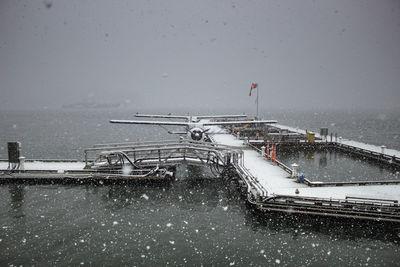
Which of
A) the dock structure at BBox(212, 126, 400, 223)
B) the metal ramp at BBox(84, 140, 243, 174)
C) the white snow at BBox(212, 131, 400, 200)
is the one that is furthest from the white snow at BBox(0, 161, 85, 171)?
the dock structure at BBox(212, 126, 400, 223)

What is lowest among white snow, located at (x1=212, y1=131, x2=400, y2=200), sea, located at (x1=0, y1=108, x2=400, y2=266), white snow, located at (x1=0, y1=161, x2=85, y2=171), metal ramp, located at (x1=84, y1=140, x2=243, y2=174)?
sea, located at (x1=0, y1=108, x2=400, y2=266)

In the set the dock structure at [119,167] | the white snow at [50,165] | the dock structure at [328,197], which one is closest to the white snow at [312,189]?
the dock structure at [328,197]

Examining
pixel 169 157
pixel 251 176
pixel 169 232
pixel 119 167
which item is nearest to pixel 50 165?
pixel 119 167

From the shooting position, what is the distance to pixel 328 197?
16344 mm

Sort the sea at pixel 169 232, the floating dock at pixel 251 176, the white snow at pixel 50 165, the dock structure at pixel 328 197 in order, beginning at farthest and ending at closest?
the white snow at pixel 50 165 < the floating dock at pixel 251 176 < the dock structure at pixel 328 197 < the sea at pixel 169 232

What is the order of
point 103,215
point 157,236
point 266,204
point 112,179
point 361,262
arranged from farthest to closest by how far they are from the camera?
point 112,179 < point 103,215 < point 266,204 < point 157,236 < point 361,262

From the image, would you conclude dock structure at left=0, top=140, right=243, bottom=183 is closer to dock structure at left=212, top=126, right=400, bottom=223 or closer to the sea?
the sea

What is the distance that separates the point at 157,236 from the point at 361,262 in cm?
953

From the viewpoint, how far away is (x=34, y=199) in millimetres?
20016

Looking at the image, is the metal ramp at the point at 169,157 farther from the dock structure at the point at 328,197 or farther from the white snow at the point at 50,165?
the dock structure at the point at 328,197

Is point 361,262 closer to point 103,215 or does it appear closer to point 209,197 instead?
point 209,197

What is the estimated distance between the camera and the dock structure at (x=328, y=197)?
49.1ft

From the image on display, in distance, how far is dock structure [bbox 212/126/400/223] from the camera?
49.1 feet

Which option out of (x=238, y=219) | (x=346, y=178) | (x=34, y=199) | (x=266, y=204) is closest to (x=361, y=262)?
(x=266, y=204)
